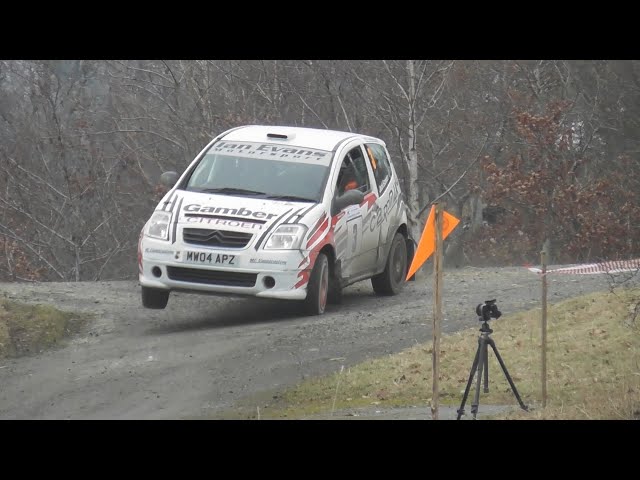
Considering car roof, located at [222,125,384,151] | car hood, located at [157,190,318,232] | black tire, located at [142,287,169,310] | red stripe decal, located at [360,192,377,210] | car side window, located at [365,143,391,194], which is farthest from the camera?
car side window, located at [365,143,391,194]

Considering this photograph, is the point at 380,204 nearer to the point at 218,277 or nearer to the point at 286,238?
the point at 286,238

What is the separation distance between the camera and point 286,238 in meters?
12.9

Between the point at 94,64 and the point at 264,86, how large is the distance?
7192 millimetres

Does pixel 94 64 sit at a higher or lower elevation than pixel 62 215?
higher

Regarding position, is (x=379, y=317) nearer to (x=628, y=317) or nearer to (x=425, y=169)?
(x=628, y=317)

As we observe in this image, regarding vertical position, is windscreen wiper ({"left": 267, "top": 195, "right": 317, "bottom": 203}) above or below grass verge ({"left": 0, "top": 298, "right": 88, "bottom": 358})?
above

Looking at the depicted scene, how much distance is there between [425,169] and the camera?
28.8 metres

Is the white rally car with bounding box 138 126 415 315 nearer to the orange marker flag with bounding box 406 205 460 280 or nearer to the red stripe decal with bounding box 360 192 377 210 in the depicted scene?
the red stripe decal with bounding box 360 192 377 210

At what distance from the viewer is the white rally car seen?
12.9 m

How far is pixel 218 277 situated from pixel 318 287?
1.18m

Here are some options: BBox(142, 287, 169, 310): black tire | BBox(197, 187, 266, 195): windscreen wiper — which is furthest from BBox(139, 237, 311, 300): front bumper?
BBox(197, 187, 266, 195): windscreen wiper

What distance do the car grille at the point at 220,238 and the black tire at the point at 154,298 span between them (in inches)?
36.8

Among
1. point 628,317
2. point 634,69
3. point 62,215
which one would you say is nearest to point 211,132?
point 62,215

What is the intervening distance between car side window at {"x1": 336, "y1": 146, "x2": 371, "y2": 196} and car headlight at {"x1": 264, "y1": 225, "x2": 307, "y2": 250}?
3.86 ft
